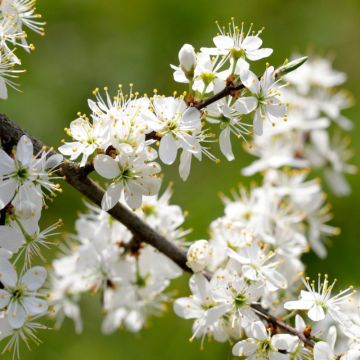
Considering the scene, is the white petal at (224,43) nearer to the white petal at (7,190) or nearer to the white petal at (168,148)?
the white petal at (168,148)

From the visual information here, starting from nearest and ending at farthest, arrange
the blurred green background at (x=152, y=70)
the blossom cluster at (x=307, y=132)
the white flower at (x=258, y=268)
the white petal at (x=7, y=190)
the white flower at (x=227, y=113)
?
the white petal at (x=7, y=190) → the white flower at (x=227, y=113) → the white flower at (x=258, y=268) → the blossom cluster at (x=307, y=132) → the blurred green background at (x=152, y=70)

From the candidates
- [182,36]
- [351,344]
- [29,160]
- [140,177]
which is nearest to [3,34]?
[29,160]

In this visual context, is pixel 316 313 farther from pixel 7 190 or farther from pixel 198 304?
pixel 7 190

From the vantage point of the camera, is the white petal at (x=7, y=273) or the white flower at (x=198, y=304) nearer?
the white petal at (x=7, y=273)

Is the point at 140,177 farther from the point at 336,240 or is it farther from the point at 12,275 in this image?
the point at 336,240

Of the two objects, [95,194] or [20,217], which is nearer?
[20,217]

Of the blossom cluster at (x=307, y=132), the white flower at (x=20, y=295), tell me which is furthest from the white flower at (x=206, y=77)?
the blossom cluster at (x=307, y=132)

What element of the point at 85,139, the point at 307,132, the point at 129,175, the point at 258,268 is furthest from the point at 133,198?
the point at 307,132
